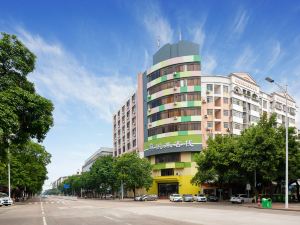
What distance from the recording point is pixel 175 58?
281 ft

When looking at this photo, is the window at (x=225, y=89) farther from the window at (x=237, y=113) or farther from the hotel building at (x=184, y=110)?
the window at (x=237, y=113)

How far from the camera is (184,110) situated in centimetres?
8412

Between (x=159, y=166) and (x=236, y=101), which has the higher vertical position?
(x=236, y=101)

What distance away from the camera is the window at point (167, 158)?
281 feet

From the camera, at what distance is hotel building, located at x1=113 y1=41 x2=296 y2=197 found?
83938 mm

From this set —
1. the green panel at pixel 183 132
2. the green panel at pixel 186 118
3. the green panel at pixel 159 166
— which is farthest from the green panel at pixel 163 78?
the green panel at pixel 159 166

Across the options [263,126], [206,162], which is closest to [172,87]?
[206,162]

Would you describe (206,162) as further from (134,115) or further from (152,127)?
(134,115)

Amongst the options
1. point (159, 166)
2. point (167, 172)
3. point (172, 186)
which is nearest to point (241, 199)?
point (167, 172)

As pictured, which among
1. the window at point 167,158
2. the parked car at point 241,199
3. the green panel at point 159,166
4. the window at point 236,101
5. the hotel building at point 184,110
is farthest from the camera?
the window at point 236,101

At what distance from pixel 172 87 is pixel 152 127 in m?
11.1

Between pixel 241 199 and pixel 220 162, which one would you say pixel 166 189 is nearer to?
pixel 241 199

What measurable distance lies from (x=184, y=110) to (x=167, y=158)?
11378 mm

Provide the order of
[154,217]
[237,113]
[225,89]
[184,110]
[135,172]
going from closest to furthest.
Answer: [154,217] < [135,172] < [184,110] < [225,89] < [237,113]
